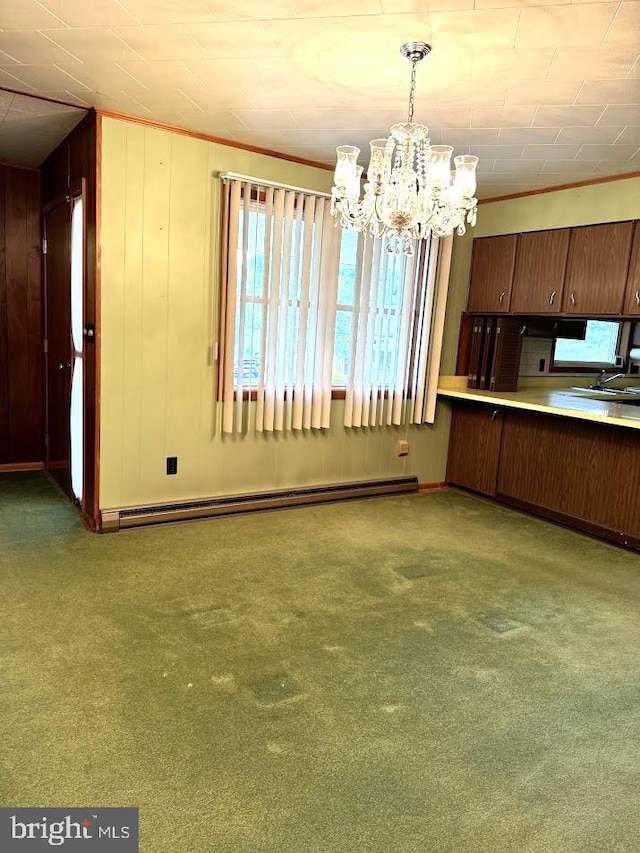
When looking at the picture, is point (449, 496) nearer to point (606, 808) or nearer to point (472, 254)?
point (472, 254)

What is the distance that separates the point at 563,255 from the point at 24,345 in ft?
14.1

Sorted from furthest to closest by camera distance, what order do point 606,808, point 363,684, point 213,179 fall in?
point 213,179, point 363,684, point 606,808

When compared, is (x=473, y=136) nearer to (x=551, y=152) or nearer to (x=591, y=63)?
(x=551, y=152)

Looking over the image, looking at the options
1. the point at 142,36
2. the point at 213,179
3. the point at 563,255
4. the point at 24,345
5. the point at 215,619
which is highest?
the point at 142,36

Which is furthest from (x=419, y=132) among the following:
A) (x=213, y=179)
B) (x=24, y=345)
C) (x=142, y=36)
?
(x=24, y=345)

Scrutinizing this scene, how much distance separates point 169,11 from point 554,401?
11.4 ft

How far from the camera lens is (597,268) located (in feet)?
13.8

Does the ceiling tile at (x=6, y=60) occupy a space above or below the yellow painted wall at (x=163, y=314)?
above

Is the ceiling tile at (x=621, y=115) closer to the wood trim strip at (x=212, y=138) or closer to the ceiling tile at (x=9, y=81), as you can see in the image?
the wood trim strip at (x=212, y=138)

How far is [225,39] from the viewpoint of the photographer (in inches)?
97.7

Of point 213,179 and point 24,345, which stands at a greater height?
point 213,179

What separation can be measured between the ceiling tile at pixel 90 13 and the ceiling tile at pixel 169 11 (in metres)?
0.04

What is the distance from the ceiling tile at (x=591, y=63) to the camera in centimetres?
241
